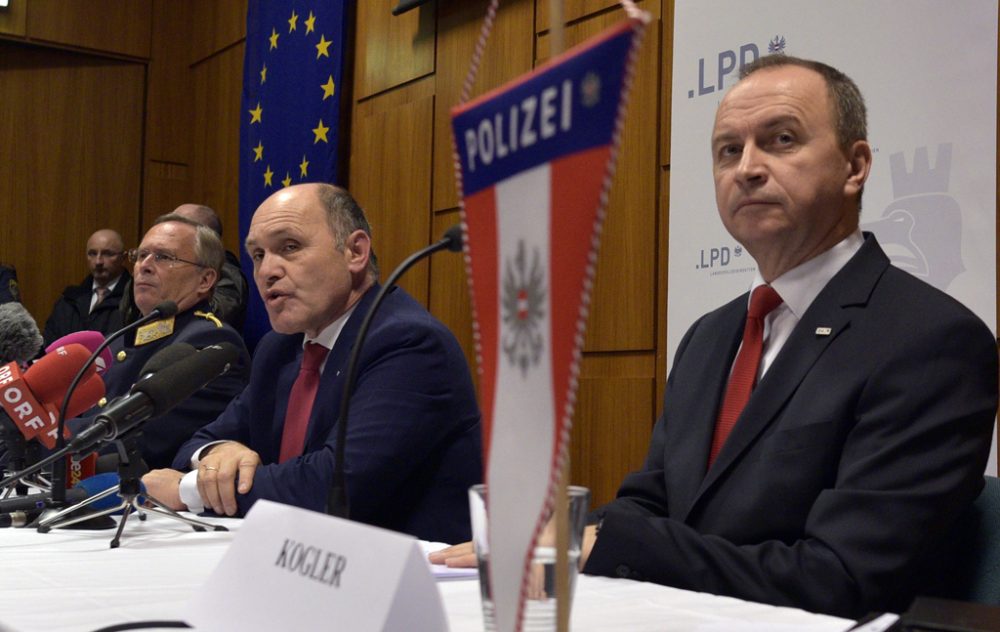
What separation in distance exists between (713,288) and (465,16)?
2280mm

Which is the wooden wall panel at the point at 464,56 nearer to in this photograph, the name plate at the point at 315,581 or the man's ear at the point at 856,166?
the man's ear at the point at 856,166

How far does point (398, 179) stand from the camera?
Answer: 565 cm

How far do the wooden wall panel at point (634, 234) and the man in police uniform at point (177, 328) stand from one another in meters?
1.49

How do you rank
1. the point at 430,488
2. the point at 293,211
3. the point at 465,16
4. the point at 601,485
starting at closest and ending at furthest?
the point at 430,488, the point at 293,211, the point at 601,485, the point at 465,16

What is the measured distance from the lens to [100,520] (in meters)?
1.99

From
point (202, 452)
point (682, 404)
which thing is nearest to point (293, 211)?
point (202, 452)

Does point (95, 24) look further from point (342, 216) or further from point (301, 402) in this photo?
point (301, 402)

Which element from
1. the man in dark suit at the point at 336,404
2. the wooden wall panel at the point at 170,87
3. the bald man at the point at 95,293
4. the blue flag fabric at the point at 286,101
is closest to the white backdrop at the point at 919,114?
the man in dark suit at the point at 336,404

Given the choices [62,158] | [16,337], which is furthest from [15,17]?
[16,337]

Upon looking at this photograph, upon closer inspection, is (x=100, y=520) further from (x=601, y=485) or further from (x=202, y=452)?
(x=601, y=485)

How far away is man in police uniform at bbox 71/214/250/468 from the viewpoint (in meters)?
3.49

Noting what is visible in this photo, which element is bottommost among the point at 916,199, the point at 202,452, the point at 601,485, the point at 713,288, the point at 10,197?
the point at 601,485

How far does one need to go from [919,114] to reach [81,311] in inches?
224

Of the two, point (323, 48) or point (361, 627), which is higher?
point (323, 48)
